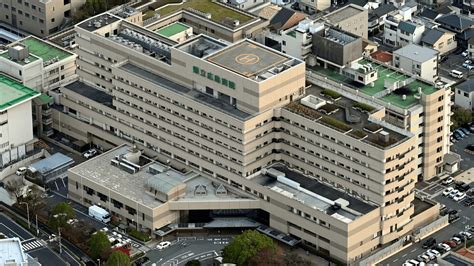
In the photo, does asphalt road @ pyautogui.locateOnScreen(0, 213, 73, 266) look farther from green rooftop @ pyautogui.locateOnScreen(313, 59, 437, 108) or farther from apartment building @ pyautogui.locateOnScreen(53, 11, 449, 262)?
green rooftop @ pyautogui.locateOnScreen(313, 59, 437, 108)

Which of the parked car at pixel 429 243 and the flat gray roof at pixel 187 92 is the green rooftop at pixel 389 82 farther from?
the parked car at pixel 429 243

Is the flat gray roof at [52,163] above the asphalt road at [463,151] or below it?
above

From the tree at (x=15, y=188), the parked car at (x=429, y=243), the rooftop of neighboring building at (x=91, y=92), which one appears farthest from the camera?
the rooftop of neighboring building at (x=91, y=92)

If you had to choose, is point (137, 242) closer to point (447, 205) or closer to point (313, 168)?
point (313, 168)

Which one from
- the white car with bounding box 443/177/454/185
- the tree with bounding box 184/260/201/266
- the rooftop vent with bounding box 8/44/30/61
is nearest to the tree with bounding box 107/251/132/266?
the tree with bounding box 184/260/201/266

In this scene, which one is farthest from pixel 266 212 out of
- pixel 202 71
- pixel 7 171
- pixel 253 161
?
pixel 7 171

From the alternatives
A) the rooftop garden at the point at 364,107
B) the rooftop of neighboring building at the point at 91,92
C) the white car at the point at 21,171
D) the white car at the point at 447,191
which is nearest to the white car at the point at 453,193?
the white car at the point at 447,191

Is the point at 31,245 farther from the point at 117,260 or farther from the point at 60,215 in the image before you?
the point at 117,260

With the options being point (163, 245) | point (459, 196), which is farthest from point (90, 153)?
point (459, 196)
